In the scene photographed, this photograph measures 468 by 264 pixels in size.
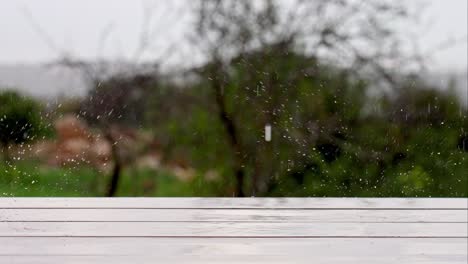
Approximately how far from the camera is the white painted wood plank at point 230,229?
160cm

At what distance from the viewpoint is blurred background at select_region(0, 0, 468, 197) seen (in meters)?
2.26

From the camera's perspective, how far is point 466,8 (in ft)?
7.32

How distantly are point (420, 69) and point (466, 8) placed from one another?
0.77 feet

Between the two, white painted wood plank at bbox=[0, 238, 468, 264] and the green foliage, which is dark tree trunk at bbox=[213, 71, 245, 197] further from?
white painted wood plank at bbox=[0, 238, 468, 264]

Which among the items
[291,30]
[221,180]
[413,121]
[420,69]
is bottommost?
[221,180]

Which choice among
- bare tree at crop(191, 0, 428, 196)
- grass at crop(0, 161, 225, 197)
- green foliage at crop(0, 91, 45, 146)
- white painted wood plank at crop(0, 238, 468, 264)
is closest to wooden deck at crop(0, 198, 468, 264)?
white painted wood plank at crop(0, 238, 468, 264)

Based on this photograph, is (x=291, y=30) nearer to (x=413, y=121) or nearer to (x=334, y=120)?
(x=334, y=120)

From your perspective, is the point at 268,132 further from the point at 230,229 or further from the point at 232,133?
the point at 230,229

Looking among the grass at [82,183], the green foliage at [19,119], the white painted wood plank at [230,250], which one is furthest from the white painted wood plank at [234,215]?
the green foliage at [19,119]

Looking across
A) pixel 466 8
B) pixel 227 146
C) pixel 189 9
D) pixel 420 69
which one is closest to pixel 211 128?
pixel 227 146

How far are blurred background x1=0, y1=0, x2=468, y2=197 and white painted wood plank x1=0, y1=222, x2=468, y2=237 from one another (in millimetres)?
600

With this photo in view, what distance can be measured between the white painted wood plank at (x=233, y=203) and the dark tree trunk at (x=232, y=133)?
450mm

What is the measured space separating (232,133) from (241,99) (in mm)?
118

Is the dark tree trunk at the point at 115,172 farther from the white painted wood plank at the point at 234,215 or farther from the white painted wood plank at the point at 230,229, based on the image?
the white painted wood plank at the point at 230,229
